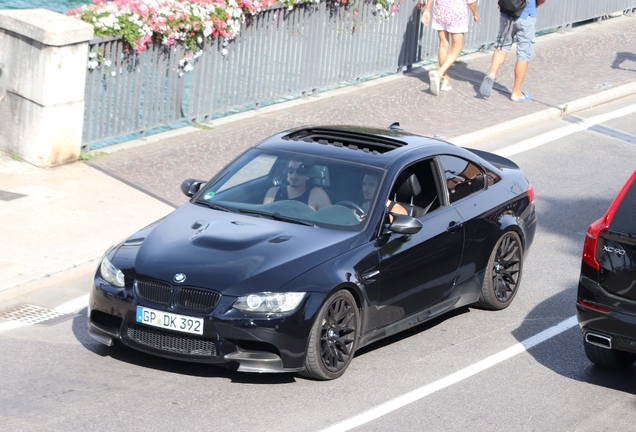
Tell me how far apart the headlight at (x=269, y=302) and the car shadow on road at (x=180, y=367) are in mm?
631

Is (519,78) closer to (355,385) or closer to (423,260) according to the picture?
(423,260)

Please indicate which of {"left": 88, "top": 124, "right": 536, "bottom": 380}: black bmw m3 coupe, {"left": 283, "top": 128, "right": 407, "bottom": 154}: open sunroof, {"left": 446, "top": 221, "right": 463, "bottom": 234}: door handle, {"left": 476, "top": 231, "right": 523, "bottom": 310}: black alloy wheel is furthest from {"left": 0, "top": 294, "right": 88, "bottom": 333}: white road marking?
{"left": 476, "top": 231, "right": 523, "bottom": 310}: black alloy wheel

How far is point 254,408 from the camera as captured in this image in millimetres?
6891

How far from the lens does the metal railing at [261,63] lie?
13305 millimetres

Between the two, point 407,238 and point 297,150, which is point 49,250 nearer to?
point 297,150

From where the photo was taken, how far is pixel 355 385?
24.4 ft

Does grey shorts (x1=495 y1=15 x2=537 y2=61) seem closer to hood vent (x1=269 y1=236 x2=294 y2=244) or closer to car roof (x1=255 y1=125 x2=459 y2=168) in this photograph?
car roof (x1=255 y1=125 x2=459 y2=168)

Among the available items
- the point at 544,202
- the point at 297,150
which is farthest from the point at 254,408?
the point at 544,202

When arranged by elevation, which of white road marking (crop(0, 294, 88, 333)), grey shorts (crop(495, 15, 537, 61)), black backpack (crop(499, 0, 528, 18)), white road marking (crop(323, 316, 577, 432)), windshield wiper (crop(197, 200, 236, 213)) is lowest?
white road marking (crop(0, 294, 88, 333))

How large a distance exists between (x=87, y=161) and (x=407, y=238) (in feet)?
19.7

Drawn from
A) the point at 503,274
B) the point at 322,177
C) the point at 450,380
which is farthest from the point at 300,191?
the point at 503,274

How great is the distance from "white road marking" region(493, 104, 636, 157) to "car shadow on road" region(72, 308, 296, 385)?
7475 mm

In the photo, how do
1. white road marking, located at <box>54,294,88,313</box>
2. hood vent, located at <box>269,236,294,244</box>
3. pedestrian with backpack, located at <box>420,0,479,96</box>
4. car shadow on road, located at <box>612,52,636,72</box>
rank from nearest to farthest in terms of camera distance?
hood vent, located at <box>269,236,294,244</box>
white road marking, located at <box>54,294,88,313</box>
pedestrian with backpack, located at <box>420,0,479,96</box>
car shadow on road, located at <box>612,52,636,72</box>

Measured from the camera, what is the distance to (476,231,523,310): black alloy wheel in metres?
9.07
